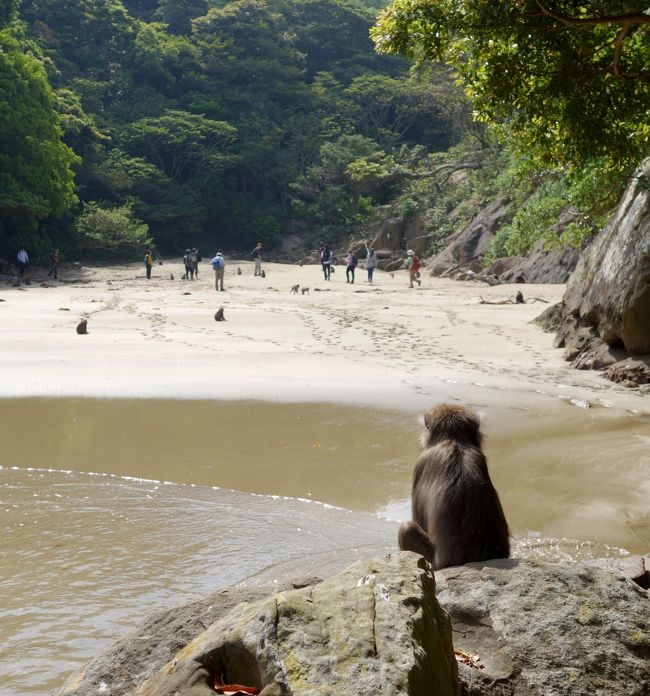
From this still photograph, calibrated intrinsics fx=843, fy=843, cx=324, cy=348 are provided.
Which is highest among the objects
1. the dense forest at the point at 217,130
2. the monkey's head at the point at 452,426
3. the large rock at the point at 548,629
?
the dense forest at the point at 217,130

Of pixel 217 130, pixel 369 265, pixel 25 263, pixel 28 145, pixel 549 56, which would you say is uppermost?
pixel 217 130

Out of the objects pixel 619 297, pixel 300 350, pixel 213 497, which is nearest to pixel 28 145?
pixel 300 350

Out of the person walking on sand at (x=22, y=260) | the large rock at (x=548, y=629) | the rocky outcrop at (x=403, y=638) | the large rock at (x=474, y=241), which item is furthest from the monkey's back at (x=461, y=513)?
the person walking on sand at (x=22, y=260)

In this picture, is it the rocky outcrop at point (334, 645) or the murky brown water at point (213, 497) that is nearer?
the rocky outcrop at point (334, 645)

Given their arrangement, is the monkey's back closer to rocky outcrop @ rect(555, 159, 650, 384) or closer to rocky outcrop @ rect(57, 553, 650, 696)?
rocky outcrop @ rect(57, 553, 650, 696)

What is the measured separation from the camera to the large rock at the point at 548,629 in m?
2.71

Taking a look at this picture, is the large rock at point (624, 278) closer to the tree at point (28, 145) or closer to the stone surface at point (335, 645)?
the stone surface at point (335, 645)

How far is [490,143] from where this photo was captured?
132 feet

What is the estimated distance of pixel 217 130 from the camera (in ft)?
165

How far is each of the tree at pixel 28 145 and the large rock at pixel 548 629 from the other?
36.0 m

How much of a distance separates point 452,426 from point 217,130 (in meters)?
48.1

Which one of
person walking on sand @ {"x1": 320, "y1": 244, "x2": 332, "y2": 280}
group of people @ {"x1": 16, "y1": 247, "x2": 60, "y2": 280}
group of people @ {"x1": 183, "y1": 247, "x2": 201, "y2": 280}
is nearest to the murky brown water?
person walking on sand @ {"x1": 320, "y1": 244, "x2": 332, "y2": 280}

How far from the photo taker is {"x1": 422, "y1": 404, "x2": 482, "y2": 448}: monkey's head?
4477mm

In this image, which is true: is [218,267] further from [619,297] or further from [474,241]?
[619,297]
